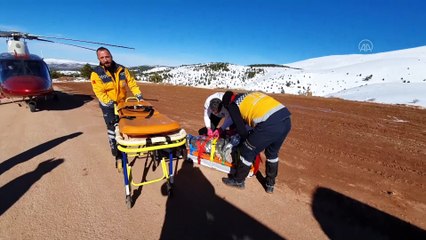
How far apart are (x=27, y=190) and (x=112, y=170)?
1372 mm

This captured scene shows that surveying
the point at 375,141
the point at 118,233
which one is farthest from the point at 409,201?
the point at 118,233

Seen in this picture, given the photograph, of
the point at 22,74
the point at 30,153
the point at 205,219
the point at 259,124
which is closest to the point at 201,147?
the point at 259,124

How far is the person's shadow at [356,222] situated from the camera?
10.5 feet

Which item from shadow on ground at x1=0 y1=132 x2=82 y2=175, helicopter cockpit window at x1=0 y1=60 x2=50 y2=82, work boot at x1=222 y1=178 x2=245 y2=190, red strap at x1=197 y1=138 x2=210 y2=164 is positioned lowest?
shadow on ground at x1=0 y1=132 x2=82 y2=175

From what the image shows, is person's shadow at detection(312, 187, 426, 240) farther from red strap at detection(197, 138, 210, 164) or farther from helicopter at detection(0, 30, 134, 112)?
helicopter at detection(0, 30, 134, 112)

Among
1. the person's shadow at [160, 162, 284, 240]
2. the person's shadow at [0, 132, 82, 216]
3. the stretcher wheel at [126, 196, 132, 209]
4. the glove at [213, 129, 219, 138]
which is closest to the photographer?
the person's shadow at [160, 162, 284, 240]

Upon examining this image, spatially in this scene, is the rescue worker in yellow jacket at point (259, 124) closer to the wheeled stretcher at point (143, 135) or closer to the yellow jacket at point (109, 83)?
the wheeled stretcher at point (143, 135)

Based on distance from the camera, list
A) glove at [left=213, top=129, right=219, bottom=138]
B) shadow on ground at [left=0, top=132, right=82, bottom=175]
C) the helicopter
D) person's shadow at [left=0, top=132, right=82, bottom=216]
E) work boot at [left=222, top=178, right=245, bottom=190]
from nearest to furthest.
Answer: person's shadow at [left=0, top=132, right=82, bottom=216] → work boot at [left=222, top=178, right=245, bottom=190] → shadow on ground at [left=0, top=132, right=82, bottom=175] → glove at [left=213, top=129, right=219, bottom=138] → the helicopter

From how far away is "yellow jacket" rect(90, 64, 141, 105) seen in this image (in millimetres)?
4523

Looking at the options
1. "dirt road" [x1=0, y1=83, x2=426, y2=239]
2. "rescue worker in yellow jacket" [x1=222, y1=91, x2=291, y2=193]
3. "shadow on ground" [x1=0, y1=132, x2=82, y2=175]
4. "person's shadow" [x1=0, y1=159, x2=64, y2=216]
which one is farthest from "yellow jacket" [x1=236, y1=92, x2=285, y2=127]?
"shadow on ground" [x1=0, y1=132, x2=82, y2=175]

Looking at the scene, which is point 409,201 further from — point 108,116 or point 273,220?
point 108,116

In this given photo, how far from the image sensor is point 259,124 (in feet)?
12.2

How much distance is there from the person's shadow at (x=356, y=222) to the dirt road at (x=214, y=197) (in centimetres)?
1

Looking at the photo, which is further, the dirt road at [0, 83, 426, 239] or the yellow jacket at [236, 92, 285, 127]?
the yellow jacket at [236, 92, 285, 127]
